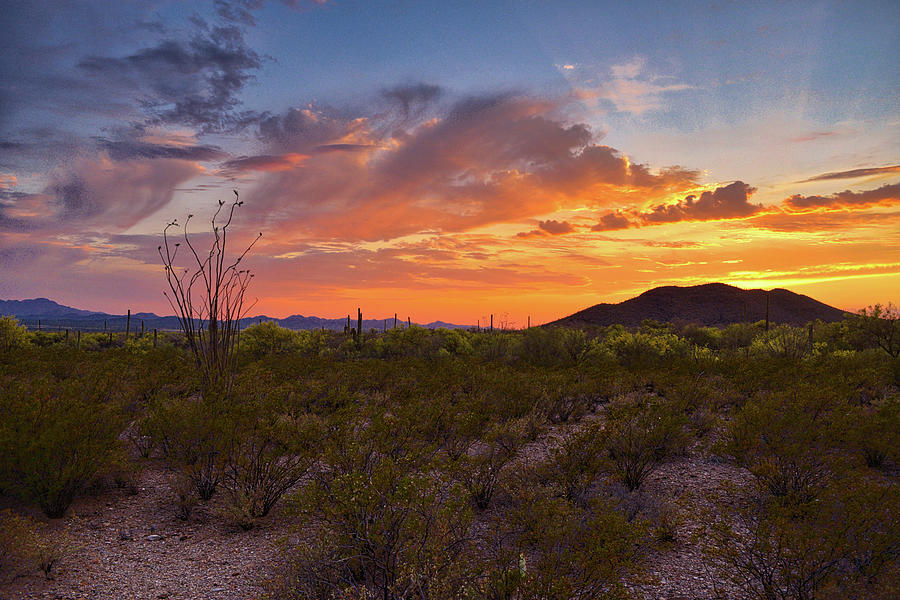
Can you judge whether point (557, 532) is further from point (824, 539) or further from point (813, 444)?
point (813, 444)

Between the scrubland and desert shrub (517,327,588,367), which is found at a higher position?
desert shrub (517,327,588,367)

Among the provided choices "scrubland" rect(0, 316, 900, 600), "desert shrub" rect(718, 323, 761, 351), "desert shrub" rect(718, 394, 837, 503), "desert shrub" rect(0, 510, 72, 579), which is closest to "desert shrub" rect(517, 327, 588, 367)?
"scrubland" rect(0, 316, 900, 600)

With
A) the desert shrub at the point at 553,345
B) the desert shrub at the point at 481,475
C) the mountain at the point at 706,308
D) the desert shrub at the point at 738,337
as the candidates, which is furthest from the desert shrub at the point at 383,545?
the mountain at the point at 706,308

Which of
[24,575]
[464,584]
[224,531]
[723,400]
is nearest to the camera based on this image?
[464,584]

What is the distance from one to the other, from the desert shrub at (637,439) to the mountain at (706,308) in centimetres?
8293

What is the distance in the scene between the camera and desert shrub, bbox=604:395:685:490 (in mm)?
8875

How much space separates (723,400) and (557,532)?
1209cm

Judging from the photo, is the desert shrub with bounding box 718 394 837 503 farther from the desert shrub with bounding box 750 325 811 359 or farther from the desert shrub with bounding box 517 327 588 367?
the desert shrub with bounding box 750 325 811 359

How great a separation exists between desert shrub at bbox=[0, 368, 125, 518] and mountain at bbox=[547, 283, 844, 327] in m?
87.1

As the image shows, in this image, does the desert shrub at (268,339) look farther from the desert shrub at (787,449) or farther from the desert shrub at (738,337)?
the desert shrub at (738,337)

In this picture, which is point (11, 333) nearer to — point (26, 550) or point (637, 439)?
point (26, 550)

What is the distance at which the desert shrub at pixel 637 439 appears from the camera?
29.1ft

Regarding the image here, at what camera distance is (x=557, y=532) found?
5.09 m

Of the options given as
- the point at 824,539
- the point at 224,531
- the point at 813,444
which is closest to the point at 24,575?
the point at 224,531
